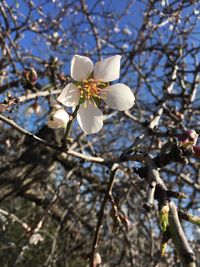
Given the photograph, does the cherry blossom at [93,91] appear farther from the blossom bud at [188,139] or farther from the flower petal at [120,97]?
the blossom bud at [188,139]

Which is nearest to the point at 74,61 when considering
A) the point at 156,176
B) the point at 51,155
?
the point at 156,176

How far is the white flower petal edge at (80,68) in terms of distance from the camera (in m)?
1.62

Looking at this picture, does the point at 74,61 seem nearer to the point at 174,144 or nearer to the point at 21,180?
the point at 174,144

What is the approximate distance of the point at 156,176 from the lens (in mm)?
983

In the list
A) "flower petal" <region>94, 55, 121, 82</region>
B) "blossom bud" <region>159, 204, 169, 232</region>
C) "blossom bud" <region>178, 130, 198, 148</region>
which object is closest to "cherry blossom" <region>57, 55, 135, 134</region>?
"flower petal" <region>94, 55, 121, 82</region>

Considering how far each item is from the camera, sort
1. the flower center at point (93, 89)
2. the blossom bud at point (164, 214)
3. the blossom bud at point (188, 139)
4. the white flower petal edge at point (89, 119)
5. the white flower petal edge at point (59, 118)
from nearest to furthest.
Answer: the blossom bud at point (164, 214)
the blossom bud at point (188, 139)
the white flower petal edge at point (59, 118)
the white flower petal edge at point (89, 119)
the flower center at point (93, 89)

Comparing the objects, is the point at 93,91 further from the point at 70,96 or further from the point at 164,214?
the point at 164,214

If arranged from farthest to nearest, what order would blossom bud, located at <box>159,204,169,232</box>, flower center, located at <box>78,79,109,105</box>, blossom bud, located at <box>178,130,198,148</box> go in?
flower center, located at <box>78,79,109,105</box> < blossom bud, located at <box>178,130,198,148</box> < blossom bud, located at <box>159,204,169,232</box>

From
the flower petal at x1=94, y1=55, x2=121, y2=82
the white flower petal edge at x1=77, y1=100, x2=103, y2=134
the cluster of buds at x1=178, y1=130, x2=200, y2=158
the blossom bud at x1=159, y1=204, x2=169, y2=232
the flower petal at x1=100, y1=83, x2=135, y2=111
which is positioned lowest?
the blossom bud at x1=159, y1=204, x2=169, y2=232

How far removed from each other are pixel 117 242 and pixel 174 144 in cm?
474

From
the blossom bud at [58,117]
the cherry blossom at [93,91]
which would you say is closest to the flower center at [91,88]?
the cherry blossom at [93,91]

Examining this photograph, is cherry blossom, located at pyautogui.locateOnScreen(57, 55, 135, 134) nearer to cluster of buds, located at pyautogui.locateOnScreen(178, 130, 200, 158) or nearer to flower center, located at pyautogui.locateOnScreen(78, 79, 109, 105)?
A: flower center, located at pyautogui.locateOnScreen(78, 79, 109, 105)

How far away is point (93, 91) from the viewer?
173 centimetres

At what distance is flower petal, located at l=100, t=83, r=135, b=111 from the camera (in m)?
1.61
